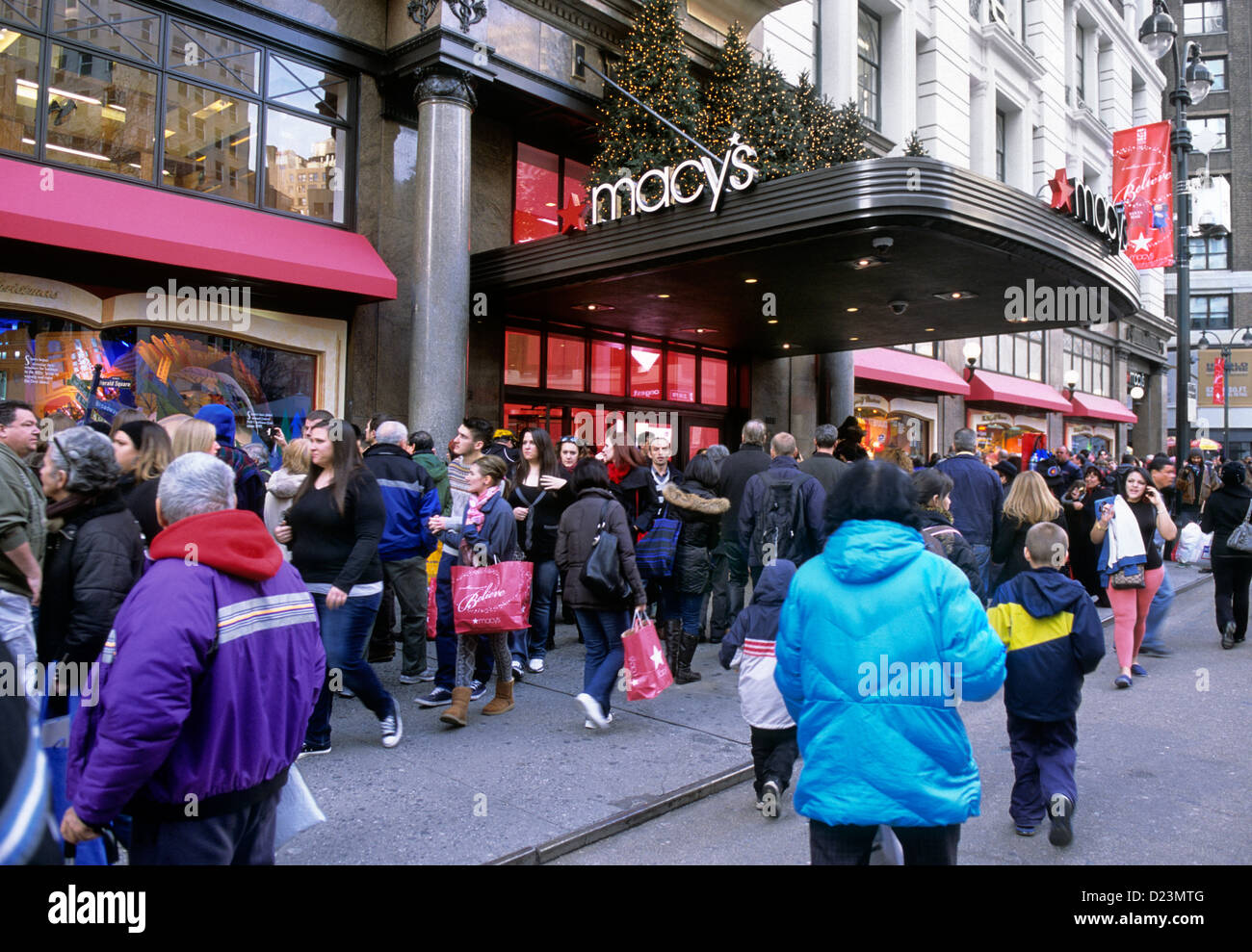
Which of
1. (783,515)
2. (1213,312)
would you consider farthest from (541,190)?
(1213,312)

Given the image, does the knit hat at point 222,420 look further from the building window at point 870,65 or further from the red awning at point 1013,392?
the red awning at point 1013,392

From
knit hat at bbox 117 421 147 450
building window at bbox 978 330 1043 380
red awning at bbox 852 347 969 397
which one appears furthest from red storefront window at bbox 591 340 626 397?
building window at bbox 978 330 1043 380

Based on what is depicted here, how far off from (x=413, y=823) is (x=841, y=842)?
8.15 ft

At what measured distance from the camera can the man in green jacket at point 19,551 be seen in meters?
3.56

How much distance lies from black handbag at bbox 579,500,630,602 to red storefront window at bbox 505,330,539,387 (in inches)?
299

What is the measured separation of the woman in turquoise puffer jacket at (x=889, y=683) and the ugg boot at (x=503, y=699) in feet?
12.7

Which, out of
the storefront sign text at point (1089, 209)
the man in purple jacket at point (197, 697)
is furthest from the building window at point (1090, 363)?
the man in purple jacket at point (197, 697)

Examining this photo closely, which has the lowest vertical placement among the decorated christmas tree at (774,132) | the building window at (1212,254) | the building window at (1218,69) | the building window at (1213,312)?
the decorated christmas tree at (774,132)

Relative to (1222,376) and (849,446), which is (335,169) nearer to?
(849,446)

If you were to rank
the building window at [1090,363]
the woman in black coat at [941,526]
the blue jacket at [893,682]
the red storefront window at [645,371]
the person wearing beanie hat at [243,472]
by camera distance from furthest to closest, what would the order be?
the building window at [1090,363]
the red storefront window at [645,371]
the person wearing beanie hat at [243,472]
the woman in black coat at [941,526]
the blue jacket at [893,682]

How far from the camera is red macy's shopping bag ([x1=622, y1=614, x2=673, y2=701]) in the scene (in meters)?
5.63

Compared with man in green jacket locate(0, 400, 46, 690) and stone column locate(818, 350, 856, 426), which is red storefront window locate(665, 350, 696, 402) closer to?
stone column locate(818, 350, 856, 426)
